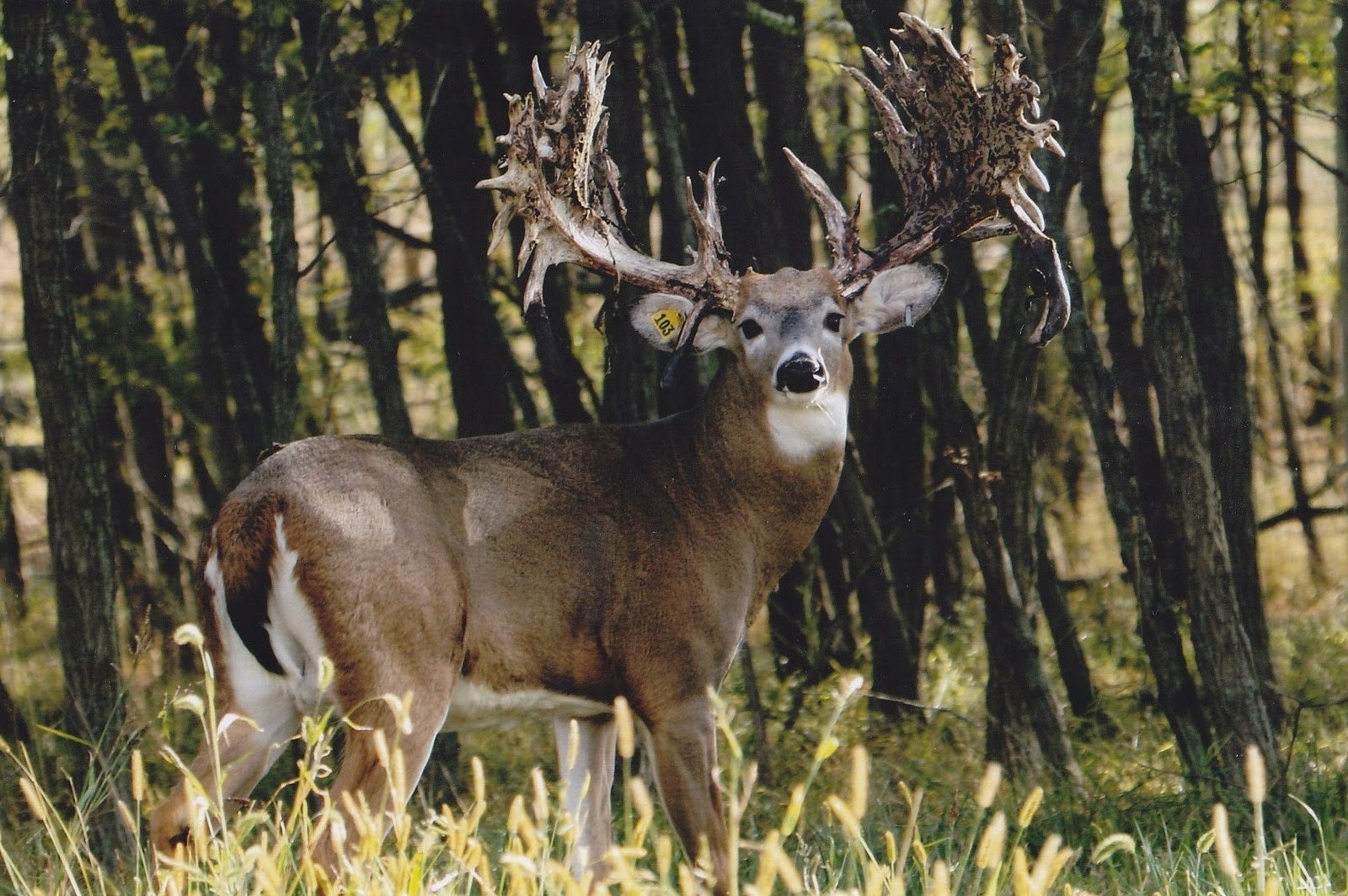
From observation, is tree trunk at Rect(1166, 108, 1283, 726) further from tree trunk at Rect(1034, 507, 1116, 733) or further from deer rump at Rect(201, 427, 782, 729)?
deer rump at Rect(201, 427, 782, 729)

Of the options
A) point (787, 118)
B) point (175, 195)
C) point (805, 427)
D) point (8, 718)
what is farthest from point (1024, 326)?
point (175, 195)

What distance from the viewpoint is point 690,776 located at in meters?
5.10

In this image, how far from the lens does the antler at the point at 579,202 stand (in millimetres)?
5395

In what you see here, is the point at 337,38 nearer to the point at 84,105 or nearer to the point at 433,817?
the point at 84,105

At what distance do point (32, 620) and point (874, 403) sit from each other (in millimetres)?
5640

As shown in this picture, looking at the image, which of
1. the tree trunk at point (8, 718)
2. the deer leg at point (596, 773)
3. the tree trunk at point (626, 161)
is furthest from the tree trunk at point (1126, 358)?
the tree trunk at point (8, 718)

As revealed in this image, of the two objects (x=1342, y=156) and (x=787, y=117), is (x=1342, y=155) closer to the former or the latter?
(x=1342, y=156)

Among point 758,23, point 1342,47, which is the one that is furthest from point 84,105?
point 1342,47

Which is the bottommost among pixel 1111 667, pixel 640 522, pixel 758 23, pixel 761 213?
pixel 1111 667

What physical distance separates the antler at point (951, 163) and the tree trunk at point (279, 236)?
2106 millimetres

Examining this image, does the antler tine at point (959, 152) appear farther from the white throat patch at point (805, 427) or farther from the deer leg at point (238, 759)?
the deer leg at point (238, 759)

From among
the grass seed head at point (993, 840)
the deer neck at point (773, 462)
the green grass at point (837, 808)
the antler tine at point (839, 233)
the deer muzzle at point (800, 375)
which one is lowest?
the green grass at point (837, 808)

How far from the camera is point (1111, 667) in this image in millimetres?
8992

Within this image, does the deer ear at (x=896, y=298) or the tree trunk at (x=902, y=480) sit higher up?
the deer ear at (x=896, y=298)
